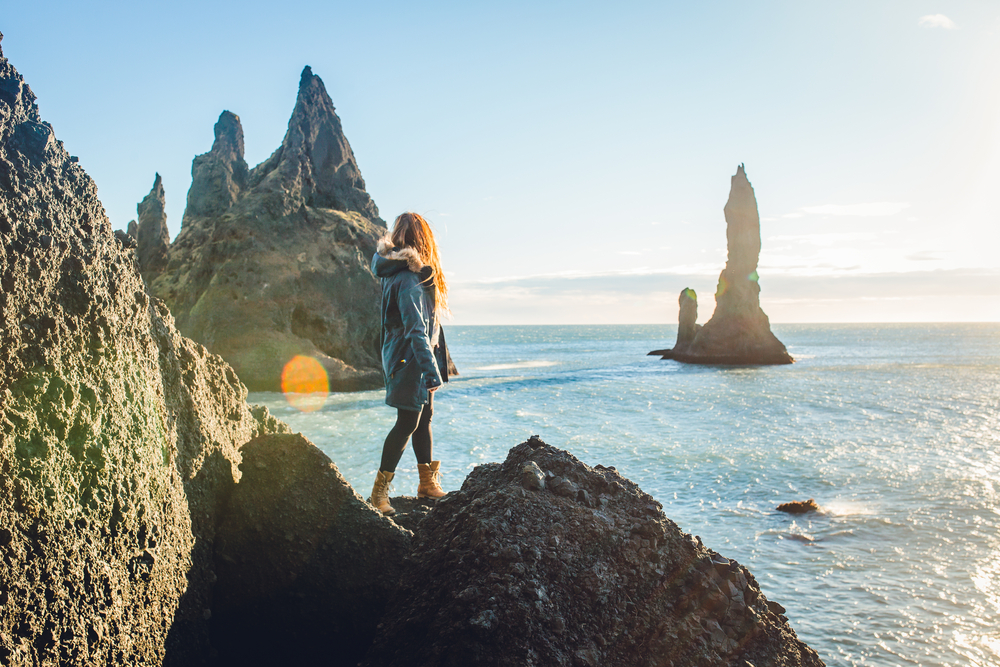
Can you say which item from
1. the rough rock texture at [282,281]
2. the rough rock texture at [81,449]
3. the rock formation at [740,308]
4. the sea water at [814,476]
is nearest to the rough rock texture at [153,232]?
the rough rock texture at [282,281]

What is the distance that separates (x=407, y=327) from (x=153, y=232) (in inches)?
1398

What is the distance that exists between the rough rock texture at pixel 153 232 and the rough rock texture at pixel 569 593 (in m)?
32.3

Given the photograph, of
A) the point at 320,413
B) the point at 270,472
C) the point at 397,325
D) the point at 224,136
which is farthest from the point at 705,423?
the point at 224,136

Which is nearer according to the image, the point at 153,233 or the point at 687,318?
the point at 153,233

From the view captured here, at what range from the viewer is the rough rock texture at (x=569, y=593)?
2.06 m

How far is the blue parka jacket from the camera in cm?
362

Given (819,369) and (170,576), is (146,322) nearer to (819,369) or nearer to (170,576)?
(170,576)

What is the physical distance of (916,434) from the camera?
1336cm

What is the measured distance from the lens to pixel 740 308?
4216cm

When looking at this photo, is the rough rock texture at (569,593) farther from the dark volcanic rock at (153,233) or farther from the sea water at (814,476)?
the dark volcanic rock at (153,233)

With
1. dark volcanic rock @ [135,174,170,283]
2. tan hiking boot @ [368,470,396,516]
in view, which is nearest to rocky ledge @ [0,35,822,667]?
tan hiking boot @ [368,470,396,516]

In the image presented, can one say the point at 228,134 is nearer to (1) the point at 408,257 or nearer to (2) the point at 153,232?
(2) the point at 153,232

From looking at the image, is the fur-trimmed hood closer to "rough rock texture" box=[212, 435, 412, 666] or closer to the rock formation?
"rough rock texture" box=[212, 435, 412, 666]

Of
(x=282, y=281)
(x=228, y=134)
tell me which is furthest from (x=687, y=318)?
(x=228, y=134)
